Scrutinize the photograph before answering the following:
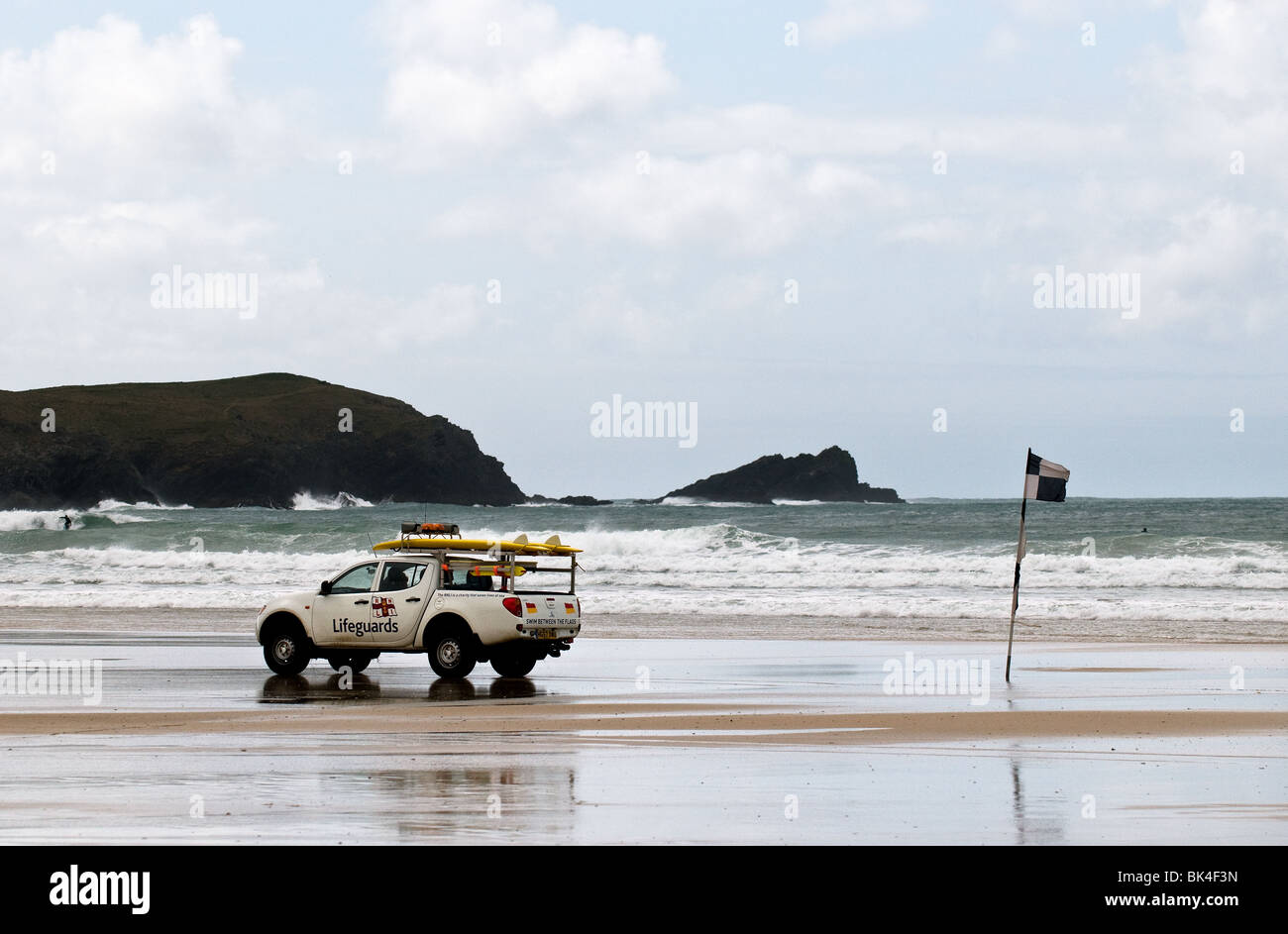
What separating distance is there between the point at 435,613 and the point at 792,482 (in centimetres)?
12708

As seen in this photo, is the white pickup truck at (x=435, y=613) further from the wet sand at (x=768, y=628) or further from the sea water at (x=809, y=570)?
the sea water at (x=809, y=570)

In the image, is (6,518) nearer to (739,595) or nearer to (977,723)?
(739,595)

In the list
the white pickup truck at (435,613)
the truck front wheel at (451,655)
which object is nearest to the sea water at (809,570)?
the white pickup truck at (435,613)

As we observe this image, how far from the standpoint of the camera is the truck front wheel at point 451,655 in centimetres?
1980

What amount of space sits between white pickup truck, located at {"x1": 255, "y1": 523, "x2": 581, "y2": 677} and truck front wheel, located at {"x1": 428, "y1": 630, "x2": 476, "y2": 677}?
13mm

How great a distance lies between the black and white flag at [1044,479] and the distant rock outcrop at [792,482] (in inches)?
4813

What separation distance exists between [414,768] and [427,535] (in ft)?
33.2

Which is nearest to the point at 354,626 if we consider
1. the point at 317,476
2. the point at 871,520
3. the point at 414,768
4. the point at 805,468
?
the point at 414,768

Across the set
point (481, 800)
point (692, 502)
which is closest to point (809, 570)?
point (481, 800)

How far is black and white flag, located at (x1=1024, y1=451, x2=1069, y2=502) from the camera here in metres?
19.4

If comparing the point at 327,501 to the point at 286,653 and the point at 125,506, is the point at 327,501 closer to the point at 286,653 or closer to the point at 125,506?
the point at 125,506

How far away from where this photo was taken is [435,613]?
786 inches

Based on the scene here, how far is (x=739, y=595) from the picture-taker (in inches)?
1494

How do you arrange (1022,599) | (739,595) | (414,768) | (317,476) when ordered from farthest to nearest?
(317,476) < (739,595) < (1022,599) < (414,768)
